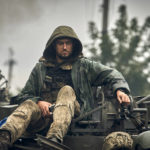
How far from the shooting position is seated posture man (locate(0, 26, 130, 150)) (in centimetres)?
491

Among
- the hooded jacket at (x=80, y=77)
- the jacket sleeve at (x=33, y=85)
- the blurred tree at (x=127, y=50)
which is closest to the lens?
the hooded jacket at (x=80, y=77)

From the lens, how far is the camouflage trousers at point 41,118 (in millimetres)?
4738

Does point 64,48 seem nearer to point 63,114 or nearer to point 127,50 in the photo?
point 63,114

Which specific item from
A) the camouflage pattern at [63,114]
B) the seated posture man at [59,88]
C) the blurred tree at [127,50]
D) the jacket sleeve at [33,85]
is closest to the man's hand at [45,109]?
the seated posture man at [59,88]

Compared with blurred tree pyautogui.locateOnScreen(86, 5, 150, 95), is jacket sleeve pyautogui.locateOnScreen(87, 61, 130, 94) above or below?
below

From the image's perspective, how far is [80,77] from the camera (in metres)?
6.05

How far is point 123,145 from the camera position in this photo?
4457 mm

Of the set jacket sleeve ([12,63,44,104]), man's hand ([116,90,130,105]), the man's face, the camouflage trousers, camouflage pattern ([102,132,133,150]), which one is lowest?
camouflage pattern ([102,132,133,150])

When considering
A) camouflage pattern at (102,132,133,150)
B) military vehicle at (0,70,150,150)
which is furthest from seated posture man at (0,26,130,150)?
camouflage pattern at (102,132,133,150)

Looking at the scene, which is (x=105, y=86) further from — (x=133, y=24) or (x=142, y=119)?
(x=133, y=24)

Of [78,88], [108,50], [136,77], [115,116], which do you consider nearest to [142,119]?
[115,116]

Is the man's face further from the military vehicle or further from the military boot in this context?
the military boot

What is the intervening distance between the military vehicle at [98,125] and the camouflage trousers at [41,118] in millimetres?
175

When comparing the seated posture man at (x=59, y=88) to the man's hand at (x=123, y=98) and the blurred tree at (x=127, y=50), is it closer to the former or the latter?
the man's hand at (x=123, y=98)
